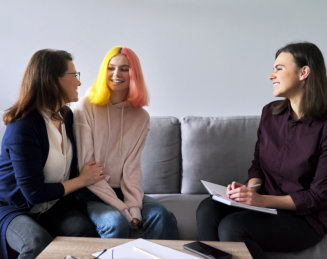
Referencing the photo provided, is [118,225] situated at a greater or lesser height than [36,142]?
lesser

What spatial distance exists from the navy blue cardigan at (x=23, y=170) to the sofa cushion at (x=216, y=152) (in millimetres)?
832

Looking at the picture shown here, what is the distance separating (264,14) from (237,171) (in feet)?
3.49

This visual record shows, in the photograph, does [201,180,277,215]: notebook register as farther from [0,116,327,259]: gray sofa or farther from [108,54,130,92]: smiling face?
[108,54,130,92]: smiling face

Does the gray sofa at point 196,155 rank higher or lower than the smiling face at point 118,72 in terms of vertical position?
lower

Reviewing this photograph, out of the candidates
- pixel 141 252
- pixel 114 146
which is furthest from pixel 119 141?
pixel 141 252

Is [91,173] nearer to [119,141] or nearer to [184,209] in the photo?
[119,141]

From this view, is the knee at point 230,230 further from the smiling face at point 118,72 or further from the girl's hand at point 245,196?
the smiling face at point 118,72

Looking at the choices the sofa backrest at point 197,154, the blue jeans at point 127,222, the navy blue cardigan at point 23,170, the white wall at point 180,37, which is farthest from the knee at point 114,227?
the white wall at point 180,37

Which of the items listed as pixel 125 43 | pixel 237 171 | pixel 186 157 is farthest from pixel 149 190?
pixel 125 43

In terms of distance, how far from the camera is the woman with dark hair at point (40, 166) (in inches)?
53.6

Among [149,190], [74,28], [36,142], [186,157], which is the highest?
[74,28]

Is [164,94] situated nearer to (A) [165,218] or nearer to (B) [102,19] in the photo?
(B) [102,19]

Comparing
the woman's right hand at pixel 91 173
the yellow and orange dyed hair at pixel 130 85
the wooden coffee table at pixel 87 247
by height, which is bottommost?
the wooden coffee table at pixel 87 247

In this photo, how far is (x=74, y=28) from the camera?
2367 millimetres
